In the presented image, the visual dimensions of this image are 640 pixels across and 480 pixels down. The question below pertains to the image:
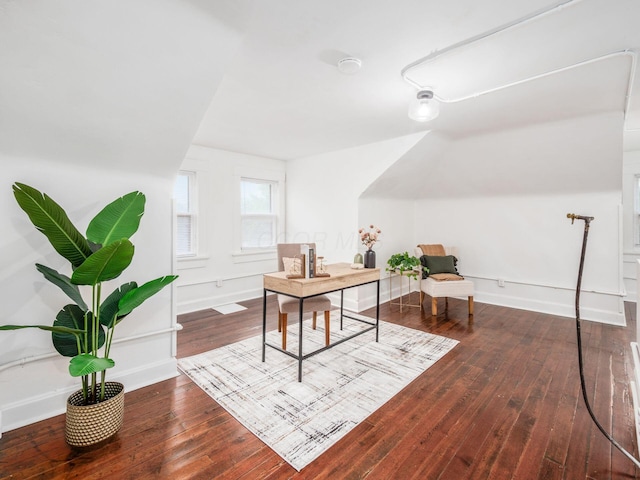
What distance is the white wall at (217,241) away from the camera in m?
4.46

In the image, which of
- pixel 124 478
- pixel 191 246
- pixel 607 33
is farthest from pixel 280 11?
pixel 191 246

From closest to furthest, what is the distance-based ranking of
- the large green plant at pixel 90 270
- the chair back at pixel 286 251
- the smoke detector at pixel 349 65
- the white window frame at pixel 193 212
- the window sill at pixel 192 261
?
the large green plant at pixel 90 270 < the smoke detector at pixel 349 65 < the chair back at pixel 286 251 < the window sill at pixel 192 261 < the white window frame at pixel 193 212

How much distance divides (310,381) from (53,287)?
6.60 ft

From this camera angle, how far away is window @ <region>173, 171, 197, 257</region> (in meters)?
4.44

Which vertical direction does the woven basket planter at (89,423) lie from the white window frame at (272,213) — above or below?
below

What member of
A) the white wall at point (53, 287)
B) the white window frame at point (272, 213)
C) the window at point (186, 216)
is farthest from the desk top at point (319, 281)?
the white window frame at point (272, 213)

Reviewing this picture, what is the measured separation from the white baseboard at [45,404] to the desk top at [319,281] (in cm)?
122

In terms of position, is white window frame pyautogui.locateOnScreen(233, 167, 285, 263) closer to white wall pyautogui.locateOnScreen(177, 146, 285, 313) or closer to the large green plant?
white wall pyautogui.locateOnScreen(177, 146, 285, 313)

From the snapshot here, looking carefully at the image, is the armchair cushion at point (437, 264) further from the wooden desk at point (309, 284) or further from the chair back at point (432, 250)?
the wooden desk at point (309, 284)

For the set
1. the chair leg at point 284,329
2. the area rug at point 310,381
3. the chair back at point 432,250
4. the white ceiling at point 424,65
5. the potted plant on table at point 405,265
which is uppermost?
the white ceiling at point 424,65

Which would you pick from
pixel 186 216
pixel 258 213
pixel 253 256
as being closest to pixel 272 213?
pixel 258 213

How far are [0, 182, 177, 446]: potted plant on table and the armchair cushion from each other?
12.6ft

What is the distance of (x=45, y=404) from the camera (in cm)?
209

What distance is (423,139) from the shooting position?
155 inches
